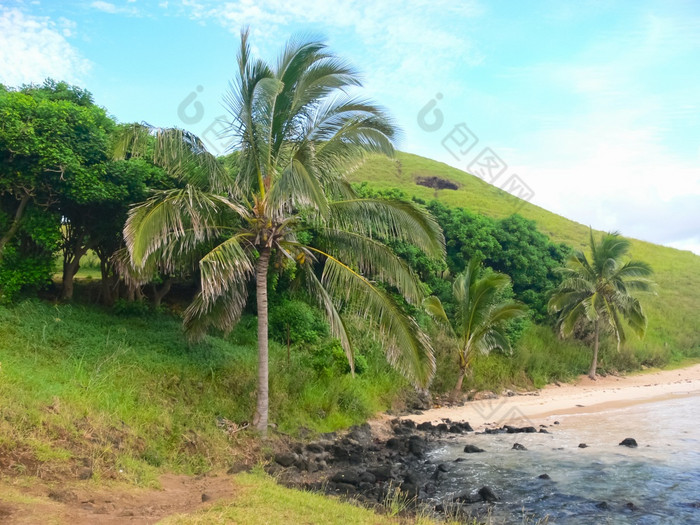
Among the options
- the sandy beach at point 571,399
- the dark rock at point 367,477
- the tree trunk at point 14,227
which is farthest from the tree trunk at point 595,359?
the tree trunk at point 14,227

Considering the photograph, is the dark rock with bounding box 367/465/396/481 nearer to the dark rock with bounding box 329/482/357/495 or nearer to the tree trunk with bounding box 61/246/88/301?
the dark rock with bounding box 329/482/357/495

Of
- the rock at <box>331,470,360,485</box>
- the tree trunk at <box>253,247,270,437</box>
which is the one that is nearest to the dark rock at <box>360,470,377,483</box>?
the rock at <box>331,470,360,485</box>

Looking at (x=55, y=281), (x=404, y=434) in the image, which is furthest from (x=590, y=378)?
(x=55, y=281)

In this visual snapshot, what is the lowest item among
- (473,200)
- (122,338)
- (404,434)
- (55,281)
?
(404,434)

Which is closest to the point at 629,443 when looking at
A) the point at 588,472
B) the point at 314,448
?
the point at 588,472

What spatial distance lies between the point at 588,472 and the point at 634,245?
5683 cm

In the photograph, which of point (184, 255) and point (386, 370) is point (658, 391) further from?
point (184, 255)

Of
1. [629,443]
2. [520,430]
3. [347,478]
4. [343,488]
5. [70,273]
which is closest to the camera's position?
[343,488]

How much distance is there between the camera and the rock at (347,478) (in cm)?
1103

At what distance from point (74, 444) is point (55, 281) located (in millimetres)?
10447

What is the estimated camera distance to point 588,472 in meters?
13.1

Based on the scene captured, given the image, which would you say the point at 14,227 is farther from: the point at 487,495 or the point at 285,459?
the point at 487,495

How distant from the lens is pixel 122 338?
13.5 m

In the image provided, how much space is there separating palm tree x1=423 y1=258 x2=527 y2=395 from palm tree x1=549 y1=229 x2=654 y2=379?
27.8 ft
